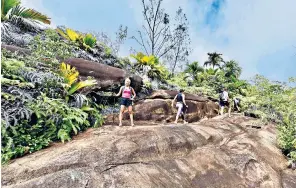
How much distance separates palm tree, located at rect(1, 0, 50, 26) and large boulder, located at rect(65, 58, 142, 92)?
323 cm

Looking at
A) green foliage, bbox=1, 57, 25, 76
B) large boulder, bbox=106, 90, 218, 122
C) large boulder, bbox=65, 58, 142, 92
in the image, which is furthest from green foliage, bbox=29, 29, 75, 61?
large boulder, bbox=106, 90, 218, 122

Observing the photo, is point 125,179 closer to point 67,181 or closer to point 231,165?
point 67,181

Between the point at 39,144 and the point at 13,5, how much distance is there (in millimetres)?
7801

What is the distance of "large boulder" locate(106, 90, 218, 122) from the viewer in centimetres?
1268

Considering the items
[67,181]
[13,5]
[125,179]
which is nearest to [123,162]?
[125,179]

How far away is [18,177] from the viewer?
5156 millimetres

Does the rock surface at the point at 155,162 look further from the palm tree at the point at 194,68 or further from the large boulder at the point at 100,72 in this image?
the palm tree at the point at 194,68

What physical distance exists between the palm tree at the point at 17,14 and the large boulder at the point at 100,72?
10.6 feet

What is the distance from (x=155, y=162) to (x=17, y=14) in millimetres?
9715

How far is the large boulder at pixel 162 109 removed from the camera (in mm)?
12680

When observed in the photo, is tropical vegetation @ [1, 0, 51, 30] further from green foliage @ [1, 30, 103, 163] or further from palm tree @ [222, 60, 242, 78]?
palm tree @ [222, 60, 242, 78]

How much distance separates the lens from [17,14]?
13.0 metres

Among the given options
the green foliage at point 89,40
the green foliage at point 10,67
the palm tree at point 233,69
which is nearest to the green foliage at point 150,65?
the green foliage at point 89,40

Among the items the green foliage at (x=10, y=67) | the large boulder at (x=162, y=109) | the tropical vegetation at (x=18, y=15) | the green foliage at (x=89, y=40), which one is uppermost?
the tropical vegetation at (x=18, y=15)
